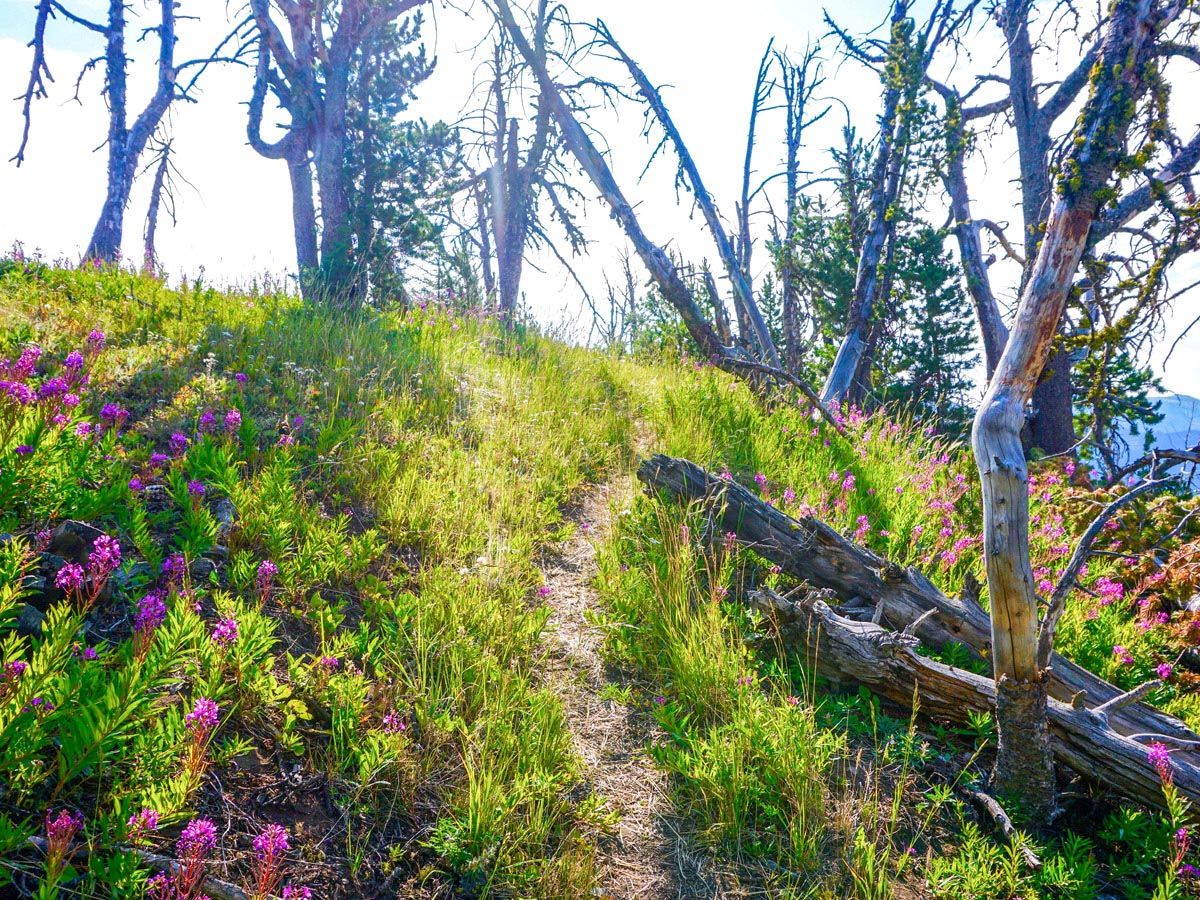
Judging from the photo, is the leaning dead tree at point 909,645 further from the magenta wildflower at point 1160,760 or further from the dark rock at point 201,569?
the dark rock at point 201,569

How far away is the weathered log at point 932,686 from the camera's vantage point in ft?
8.89

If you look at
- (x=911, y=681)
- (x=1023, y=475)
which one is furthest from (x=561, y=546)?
(x=1023, y=475)

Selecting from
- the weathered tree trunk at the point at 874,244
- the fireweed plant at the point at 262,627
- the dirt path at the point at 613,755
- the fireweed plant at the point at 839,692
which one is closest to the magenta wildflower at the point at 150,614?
the fireweed plant at the point at 262,627

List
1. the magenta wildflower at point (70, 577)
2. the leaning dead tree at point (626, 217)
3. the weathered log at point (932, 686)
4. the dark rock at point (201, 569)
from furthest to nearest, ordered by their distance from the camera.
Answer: the leaning dead tree at point (626, 217)
the dark rock at point (201, 569)
the weathered log at point (932, 686)
the magenta wildflower at point (70, 577)

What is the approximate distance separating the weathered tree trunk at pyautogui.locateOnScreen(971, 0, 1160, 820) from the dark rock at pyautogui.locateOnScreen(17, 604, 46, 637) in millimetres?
3789

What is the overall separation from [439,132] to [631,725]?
49.8ft

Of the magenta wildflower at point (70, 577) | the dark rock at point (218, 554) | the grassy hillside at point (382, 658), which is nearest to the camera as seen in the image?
the grassy hillside at point (382, 658)

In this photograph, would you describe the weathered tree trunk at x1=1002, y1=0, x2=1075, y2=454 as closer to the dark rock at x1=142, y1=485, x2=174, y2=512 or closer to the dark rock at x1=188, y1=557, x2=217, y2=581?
the dark rock at x1=188, y1=557, x2=217, y2=581

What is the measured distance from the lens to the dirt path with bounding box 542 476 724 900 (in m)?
2.51

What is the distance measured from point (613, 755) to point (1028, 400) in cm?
253

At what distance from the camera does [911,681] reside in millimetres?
3203

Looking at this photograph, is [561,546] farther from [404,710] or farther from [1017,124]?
[1017,124]

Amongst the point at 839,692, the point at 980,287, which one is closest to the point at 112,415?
the point at 839,692

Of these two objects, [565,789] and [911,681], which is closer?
[565,789]
